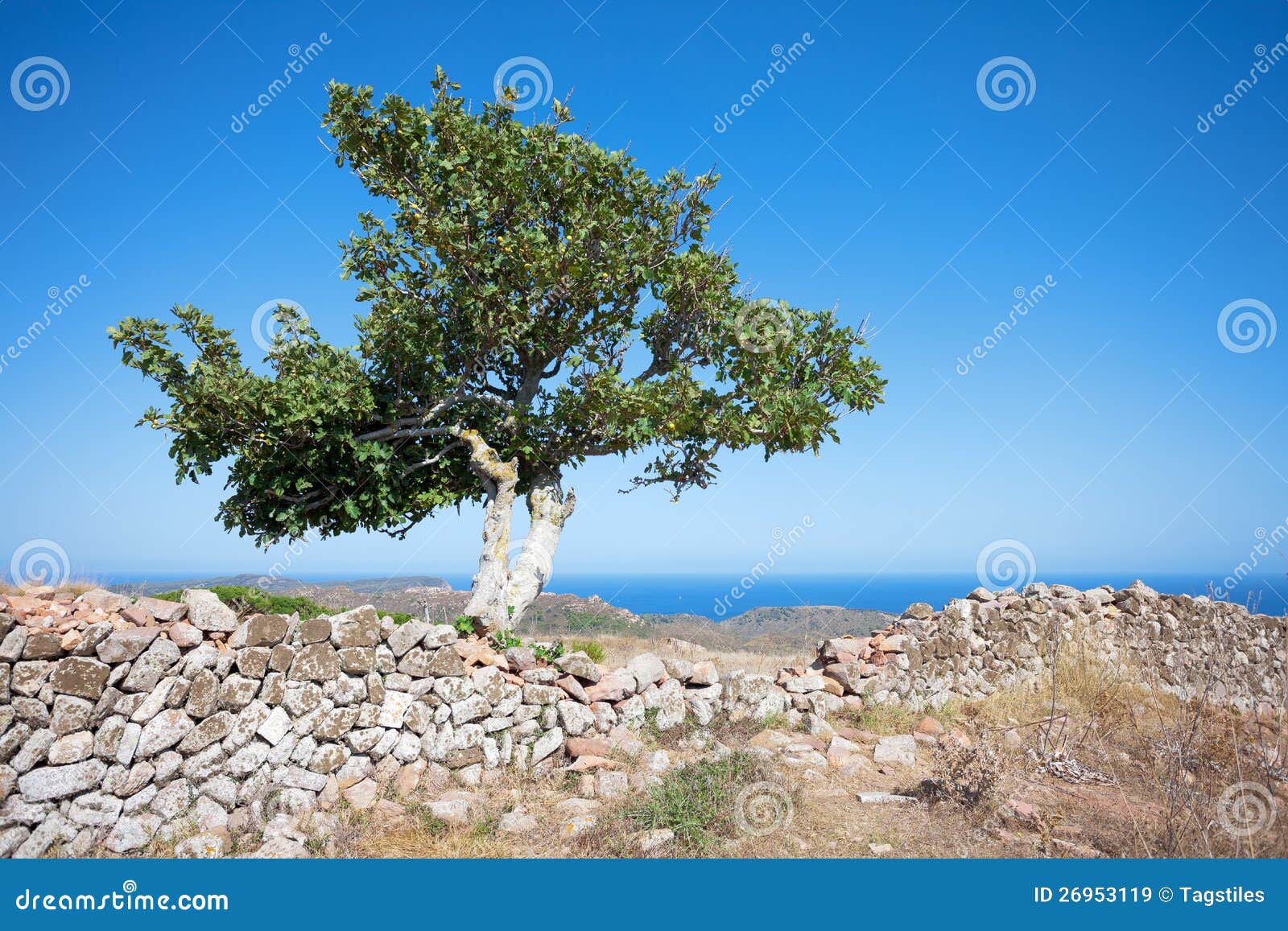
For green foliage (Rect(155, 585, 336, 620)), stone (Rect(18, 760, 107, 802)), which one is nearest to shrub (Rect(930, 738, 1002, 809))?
green foliage (Rect(155, 585, 336, 620))

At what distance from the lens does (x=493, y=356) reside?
12.5 m

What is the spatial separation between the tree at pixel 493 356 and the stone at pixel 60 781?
14.1 feet

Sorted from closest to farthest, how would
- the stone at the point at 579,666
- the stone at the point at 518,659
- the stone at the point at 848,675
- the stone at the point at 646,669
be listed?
the stone at the point at 518,659 < the stone at the point at 579,666 < the stone at the point at 646,669 < the stone at the point at 848,675

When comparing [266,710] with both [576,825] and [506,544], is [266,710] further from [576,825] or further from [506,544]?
[506,544]

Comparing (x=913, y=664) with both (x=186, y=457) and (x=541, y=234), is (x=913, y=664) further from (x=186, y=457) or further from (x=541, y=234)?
(x=186, y=457)

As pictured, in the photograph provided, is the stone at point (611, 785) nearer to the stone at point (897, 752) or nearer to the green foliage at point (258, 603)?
the stone at point (897, 752)

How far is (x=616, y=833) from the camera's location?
22.1 ft

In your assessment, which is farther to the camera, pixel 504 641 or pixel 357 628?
pixel 504 641

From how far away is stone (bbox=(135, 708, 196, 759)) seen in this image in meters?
6.85

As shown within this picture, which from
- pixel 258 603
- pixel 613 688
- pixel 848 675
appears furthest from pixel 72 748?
pixel 848 675

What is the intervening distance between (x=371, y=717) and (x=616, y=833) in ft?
9.65

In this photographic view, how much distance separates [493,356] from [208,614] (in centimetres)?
633

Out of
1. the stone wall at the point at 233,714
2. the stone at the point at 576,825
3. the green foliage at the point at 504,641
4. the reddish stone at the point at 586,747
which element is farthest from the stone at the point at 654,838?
the green foliage at the point at 504,641

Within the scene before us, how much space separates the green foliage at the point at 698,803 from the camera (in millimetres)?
6637
